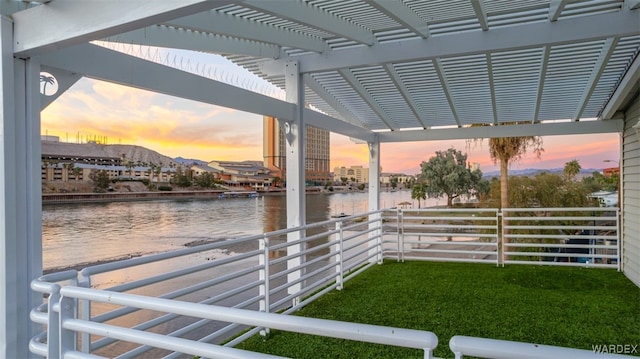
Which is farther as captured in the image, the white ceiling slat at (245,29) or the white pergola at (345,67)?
the white ceiling slat at (245,29)

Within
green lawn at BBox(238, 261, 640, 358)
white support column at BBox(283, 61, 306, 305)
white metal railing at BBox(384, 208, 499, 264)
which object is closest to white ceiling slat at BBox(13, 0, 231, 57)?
green lawn at BBox(238, 261, 640, 358)

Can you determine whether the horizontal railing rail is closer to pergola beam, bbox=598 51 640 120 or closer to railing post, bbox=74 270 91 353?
railing post, bbox=74 270 91 353

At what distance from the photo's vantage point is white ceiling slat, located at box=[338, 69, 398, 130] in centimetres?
616

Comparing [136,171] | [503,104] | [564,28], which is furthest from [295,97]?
[136,171]

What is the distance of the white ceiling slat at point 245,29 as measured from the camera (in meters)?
3.82

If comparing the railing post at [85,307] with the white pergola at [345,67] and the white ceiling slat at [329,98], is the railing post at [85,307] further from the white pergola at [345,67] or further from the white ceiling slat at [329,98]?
the white ceiling slat at [329,98]

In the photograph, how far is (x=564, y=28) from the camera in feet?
13.6

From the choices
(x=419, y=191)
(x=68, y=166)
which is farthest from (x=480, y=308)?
(x=419, y=191)

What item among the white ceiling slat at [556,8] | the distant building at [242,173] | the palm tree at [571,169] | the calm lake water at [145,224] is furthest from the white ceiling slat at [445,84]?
the distant building at [242,173]

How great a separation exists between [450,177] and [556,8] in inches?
1001

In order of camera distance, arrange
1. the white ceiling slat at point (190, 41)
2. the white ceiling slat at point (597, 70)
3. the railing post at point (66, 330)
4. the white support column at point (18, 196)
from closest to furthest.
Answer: the railing post at point (66, 330) → the white support column at point (18, 196) → the white ceiling slat at point (190, 41) → the white ceiling slat at point (597, 70)

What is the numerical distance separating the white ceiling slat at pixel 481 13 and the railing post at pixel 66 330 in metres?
3.80

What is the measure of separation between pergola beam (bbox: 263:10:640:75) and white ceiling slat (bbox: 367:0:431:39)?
235 millimetres

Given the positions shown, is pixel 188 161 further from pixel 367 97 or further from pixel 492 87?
pixel 492 87
